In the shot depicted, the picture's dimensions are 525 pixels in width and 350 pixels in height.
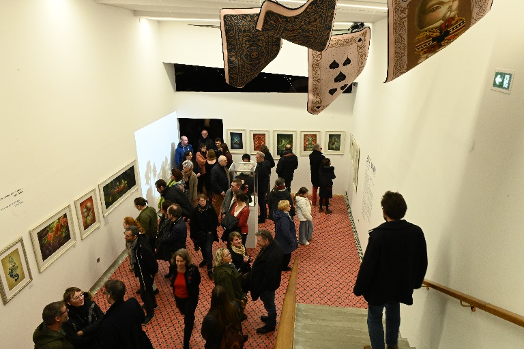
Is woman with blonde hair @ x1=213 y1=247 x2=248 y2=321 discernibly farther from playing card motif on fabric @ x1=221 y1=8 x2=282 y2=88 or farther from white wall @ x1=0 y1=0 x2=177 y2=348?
white wall @ x1=0 y1=0 x2=177 y2=348

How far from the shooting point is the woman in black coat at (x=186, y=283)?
4.87 metres

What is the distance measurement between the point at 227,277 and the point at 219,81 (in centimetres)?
808

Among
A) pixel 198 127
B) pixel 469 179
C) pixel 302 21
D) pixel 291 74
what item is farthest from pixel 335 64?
pixel 198 127

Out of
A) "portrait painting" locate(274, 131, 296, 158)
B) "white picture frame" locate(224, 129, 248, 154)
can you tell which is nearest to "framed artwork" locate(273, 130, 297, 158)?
"portrait painting" locate(274, 131, 296, 158)

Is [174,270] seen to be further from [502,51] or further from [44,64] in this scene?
[502,51]

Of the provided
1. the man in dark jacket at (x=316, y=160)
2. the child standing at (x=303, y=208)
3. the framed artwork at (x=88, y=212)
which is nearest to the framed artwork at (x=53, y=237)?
the framed artwork at (x=88, y=212)

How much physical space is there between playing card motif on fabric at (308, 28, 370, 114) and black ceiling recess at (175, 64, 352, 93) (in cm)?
587

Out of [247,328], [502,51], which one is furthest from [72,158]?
[502,51]

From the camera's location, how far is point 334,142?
12203mm

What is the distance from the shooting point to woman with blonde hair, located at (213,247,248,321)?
5051 mm

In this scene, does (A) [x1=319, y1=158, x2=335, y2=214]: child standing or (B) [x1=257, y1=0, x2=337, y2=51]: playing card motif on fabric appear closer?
(B) [x1=257, y1=0, x2=337, y2=51]: playing card motif on fabric

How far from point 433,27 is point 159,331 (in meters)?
5.44

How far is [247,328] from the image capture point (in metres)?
5.98

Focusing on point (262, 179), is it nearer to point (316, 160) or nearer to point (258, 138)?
point (316, 160)
